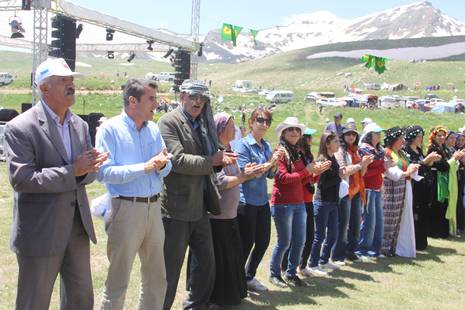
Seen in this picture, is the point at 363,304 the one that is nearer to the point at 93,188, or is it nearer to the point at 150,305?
the point at 150,305

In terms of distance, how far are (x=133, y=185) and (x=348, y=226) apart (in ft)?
13.9

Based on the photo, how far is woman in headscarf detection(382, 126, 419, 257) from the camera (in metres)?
7.88

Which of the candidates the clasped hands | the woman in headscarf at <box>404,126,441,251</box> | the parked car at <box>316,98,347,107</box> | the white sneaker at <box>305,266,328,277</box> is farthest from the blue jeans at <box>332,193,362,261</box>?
the parked car at <box>316,98,347,107</box>

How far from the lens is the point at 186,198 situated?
4445 millimetres

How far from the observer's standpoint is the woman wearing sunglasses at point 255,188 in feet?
18.0

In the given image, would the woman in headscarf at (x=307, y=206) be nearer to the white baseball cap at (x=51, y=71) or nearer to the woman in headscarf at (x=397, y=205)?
the woman in headscarf at (x=397, y=205)

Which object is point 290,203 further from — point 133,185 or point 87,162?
point 87,162

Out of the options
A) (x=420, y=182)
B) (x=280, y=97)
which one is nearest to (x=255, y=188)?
(x=420, y=182)

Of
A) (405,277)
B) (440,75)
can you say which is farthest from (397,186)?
(440,75)

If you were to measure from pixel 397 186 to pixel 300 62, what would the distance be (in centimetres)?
11958

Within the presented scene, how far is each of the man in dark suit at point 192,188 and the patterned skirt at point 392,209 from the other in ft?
13.0

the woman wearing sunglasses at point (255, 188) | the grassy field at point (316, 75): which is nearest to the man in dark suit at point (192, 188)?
the woman wearing sunglasses at point (255, 188)

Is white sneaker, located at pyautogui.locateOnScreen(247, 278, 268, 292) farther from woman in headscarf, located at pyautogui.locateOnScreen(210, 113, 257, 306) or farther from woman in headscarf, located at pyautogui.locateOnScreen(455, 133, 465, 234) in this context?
woman in headscarf, located at pyautogui.locateOnScreen(455, 133, 465, 234)

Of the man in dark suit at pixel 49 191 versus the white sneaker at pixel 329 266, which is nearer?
the man in dark suit at pixel 49 191
